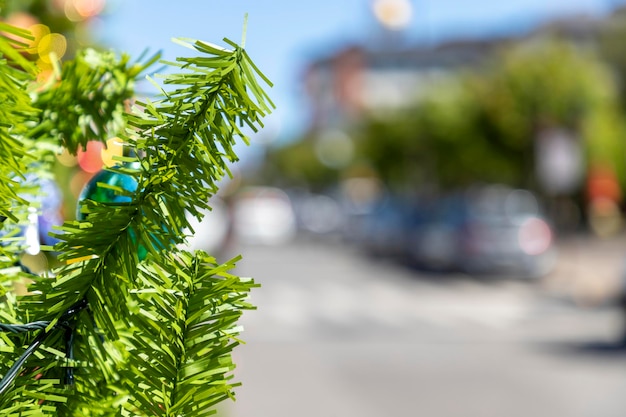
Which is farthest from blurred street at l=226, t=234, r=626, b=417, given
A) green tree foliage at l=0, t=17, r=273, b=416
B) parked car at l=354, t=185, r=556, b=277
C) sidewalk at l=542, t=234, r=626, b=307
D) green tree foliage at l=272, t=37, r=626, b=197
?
green tree foliage at l=272, t=37, r=626, b=197

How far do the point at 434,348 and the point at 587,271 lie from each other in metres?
9.82

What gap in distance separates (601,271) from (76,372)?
20.4 m

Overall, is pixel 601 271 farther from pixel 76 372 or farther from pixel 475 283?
pixel 76 372

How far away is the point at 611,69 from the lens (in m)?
41.8

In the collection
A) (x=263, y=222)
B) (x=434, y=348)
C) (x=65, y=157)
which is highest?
(x=263, y=222)

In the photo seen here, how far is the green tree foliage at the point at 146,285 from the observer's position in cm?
72

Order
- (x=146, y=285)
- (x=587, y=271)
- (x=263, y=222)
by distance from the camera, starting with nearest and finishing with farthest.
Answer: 1. (x=146, y=285)
2. (x=587, y=271)
3. (x=263, y=222)

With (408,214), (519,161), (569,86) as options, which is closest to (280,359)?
(408,214)

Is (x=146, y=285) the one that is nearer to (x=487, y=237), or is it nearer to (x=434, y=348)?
(x=434, y=348)

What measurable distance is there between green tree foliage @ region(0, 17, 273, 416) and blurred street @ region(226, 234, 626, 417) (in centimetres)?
548

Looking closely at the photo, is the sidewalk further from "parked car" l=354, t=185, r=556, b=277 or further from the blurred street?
"parked car" l=354, t=185, r=556, b=277

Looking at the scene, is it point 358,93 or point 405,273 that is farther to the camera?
point 358,93

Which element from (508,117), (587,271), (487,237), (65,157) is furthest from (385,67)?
(65,157)

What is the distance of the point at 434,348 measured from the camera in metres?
11.4
